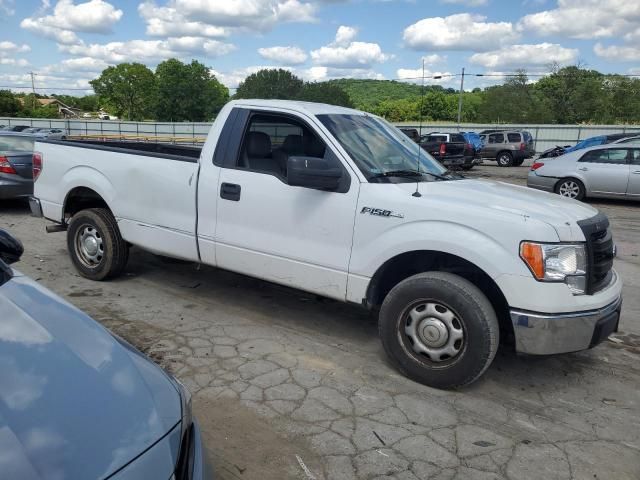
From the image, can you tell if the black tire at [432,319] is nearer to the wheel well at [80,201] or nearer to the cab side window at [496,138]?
the wheel well at [80,201]

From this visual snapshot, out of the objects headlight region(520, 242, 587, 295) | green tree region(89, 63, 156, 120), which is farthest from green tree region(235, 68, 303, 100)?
headlight region(520, 242, 587, 295)

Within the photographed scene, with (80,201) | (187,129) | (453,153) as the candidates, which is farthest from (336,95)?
(80,201)

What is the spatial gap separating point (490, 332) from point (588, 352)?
5.19ft

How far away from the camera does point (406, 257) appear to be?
4.02m

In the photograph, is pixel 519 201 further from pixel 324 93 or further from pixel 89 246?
pixel 324 93

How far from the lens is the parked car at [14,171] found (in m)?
9.55

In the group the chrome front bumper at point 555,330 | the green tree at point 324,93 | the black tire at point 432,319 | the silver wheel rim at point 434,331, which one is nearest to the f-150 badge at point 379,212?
the black tire at point 432,319

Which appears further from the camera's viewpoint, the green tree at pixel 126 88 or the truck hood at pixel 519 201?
the green tree at pixel 126 88

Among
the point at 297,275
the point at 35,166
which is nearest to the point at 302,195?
the point at 297,275

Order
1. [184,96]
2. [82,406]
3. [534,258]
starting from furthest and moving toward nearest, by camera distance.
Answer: [184,96], [534,258], [82,406]

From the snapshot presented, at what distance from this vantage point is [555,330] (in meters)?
3.47

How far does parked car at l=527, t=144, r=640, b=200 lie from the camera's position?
43.5 ft

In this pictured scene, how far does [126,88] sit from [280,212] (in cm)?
10595

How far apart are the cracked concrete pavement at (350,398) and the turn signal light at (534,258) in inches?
36.8
